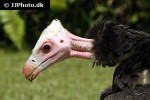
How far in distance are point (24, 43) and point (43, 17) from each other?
3.64 ft

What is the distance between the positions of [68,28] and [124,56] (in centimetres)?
888

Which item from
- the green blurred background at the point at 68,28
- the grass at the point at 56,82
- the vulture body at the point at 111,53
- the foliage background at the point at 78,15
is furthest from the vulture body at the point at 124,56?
the foliage background at the point at 78,15

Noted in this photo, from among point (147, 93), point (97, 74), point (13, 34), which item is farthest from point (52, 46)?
point (13, 34)

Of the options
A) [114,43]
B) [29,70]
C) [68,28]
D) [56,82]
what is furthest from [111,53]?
[68,28]

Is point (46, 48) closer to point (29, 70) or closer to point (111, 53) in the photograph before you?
point (29, 70)

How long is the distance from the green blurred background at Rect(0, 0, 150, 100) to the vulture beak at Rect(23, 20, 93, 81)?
12.8ft

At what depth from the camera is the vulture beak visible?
5.70 m

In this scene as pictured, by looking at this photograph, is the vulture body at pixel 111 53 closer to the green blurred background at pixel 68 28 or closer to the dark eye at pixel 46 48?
the dark eye at pixel 46 48

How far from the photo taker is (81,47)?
19.5 ft

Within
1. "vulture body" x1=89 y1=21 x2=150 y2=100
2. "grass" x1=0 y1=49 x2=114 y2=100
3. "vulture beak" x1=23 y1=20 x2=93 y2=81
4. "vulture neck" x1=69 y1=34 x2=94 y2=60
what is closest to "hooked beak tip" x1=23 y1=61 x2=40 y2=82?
"vulture beak" x1=23 y1=20 x2=93 y2=81

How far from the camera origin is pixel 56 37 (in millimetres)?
5820

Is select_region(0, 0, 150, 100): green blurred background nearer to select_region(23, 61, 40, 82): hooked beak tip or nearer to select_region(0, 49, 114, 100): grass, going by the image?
select_region(0, 49, 114, 100): grass

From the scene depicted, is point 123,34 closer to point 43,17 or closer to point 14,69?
point 14,69

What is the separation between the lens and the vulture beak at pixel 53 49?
5.70m
